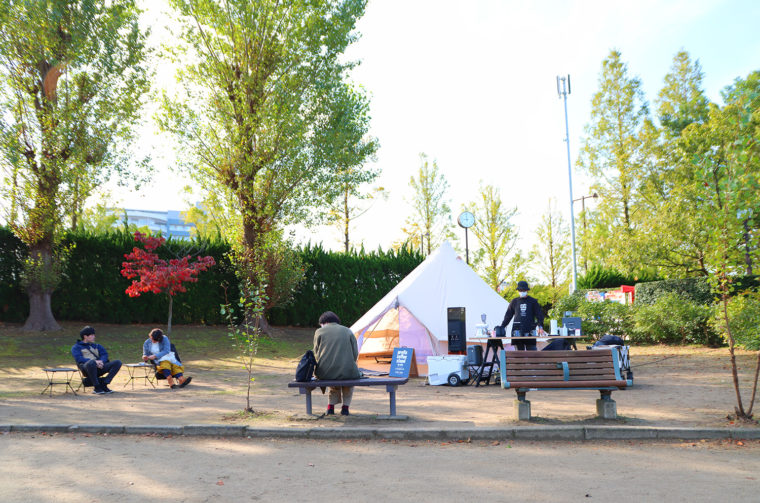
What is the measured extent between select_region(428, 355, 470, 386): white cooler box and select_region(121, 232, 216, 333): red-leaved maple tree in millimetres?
10390

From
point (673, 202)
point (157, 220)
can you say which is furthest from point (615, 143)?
point (157, 220)

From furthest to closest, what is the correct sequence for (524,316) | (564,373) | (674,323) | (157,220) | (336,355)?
1. (157,220)
2. (674,323)
3. (524,316)
4. (336,355)
5. (564,373)

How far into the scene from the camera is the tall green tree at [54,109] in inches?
717

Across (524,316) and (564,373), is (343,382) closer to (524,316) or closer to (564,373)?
(564,373)

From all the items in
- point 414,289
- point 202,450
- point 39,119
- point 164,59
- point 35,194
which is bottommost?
point 202,450

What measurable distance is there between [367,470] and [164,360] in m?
7.83

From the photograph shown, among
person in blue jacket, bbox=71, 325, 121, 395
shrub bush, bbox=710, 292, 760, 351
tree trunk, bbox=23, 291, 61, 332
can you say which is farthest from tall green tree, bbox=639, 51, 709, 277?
tree trunk, bbox=23, 291, 61, 332

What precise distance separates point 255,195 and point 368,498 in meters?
17.2

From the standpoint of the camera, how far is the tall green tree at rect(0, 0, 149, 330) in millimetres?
18203

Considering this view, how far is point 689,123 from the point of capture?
69.6 feet

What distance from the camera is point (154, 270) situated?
62.3ft

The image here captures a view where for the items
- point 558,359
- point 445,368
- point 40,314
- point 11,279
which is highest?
point 11,279

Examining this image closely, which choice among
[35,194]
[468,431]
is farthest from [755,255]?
[35,194]

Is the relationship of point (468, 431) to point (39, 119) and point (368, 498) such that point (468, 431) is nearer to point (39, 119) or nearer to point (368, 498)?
point (368, 498)
